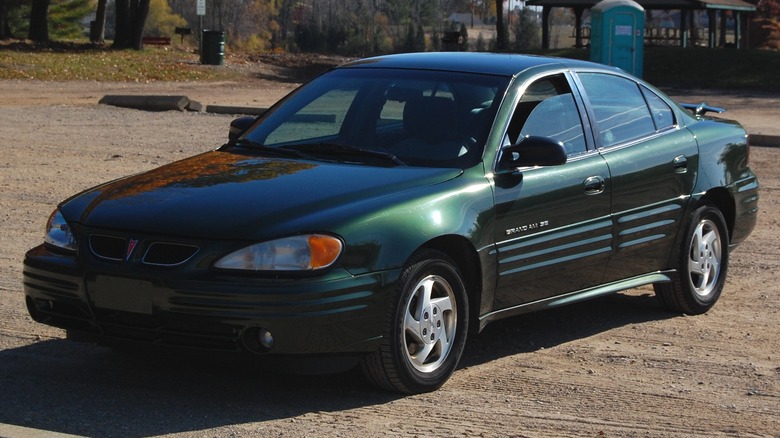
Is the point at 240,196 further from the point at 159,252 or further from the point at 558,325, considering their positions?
the point at 558,325

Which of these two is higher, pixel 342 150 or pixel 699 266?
pixel 342 150

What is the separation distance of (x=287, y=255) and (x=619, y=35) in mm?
24990

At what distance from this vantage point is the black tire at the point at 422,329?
5664 millimetres

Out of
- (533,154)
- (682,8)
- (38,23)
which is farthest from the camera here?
(682,8)

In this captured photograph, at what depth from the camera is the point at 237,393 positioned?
19.2 feet

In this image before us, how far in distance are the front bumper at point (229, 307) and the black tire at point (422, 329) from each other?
10 cm

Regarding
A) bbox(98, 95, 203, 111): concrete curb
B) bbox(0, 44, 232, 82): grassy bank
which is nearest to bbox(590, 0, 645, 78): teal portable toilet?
bbox(98, 95, 203, 111): concrete curb

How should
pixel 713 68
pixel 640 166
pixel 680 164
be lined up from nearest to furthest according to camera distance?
pixel 640 166 → pixel 680 164 → pixel 713 68

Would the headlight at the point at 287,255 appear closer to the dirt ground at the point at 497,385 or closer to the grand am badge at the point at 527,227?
the dirt ground at the point at 497,385

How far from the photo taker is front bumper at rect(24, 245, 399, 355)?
17.3ft

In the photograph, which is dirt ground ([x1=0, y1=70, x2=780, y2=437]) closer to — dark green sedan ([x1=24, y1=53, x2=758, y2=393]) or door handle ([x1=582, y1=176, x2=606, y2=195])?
dark green sedan ([x1=24, y1=53, x2=758, y2=393])

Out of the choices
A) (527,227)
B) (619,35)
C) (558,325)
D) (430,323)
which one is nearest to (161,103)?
(619,35)

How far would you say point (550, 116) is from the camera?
6.96m

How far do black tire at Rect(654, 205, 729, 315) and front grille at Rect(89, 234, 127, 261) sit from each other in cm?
360
